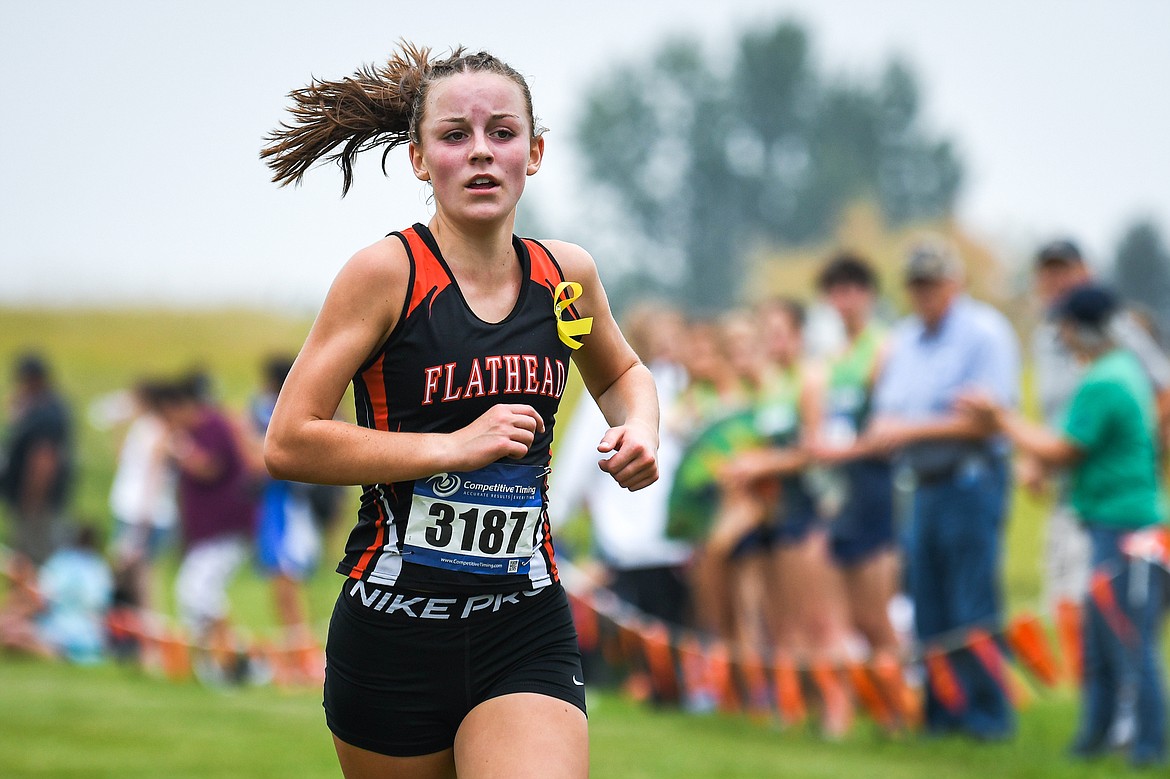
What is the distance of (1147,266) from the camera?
4928cm

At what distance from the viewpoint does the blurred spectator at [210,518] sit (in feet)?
34.8

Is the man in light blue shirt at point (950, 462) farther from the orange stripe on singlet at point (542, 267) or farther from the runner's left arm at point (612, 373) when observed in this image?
the orange stripe on singlet at point (542, 267)

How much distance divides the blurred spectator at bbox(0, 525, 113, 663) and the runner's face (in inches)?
379

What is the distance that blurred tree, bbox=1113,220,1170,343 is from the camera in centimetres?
4891

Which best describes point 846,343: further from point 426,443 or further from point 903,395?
point 426,443

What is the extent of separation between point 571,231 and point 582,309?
52635mm

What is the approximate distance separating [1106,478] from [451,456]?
4530 millimetres

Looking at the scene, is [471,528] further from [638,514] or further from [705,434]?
[638,514]

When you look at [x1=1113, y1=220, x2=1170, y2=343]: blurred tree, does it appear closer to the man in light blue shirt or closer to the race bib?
the man in light blue shirt

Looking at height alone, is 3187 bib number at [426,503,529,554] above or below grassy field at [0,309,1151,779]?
above

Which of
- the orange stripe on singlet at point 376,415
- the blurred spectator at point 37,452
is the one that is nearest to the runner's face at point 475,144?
the orange stripe on singlet at point 376,415

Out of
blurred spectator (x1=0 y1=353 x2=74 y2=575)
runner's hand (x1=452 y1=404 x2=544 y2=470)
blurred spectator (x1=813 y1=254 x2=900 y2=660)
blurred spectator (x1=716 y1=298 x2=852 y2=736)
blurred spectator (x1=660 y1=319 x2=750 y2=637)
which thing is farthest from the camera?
blurred spectator (x1=0 y1=353 x2=74 y2=575)

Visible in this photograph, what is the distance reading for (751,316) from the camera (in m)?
9.37

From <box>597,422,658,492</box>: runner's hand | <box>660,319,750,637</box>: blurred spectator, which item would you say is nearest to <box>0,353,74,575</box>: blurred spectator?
<box>660,319,750,637</box>: blurred spectator
